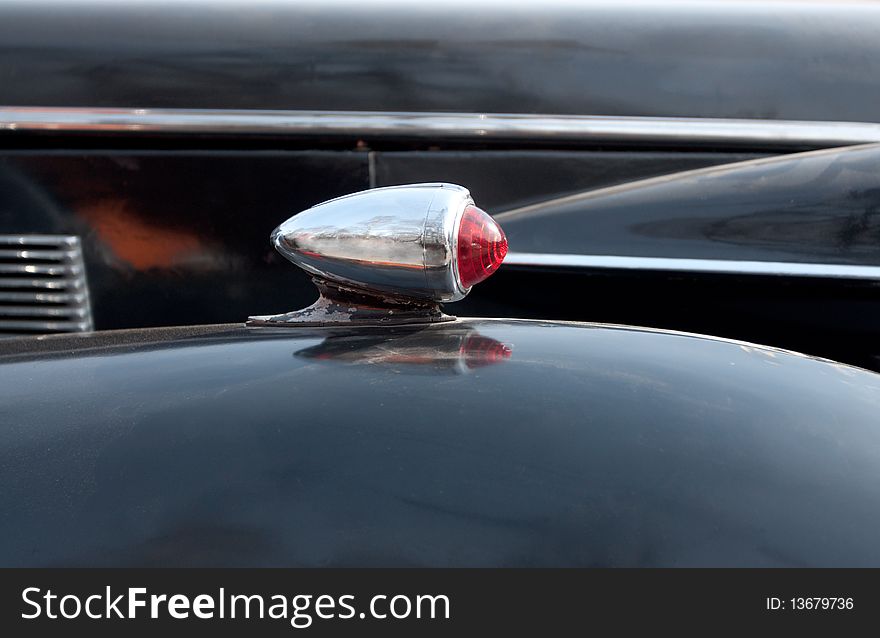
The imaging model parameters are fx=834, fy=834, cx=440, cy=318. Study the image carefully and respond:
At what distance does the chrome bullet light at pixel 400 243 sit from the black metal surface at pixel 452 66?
0.69 meters

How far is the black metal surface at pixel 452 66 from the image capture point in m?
1.62

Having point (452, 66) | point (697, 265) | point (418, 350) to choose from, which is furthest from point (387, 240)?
point (452, 66)

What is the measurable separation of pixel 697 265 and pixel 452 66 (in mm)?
627

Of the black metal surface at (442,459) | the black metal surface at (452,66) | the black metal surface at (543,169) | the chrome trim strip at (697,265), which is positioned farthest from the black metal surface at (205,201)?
the black metal surface at (442,459)

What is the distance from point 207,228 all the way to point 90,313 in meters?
0.29

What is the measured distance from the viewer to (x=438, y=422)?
738 mm

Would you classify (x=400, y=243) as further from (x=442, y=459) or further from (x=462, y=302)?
(x=462, y=302)

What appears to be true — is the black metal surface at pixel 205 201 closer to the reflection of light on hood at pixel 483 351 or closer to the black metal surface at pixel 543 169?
the black metal surface at pixel 543 169

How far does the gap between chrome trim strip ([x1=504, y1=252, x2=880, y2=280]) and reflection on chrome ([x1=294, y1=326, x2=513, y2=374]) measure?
1.55ft

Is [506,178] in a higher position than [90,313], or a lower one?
higher

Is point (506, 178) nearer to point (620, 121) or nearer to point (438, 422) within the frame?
point (620, 121)

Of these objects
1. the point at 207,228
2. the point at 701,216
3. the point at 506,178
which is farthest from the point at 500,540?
the point at 207,228

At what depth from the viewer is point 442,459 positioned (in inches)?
27.0

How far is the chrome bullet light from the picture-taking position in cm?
98
